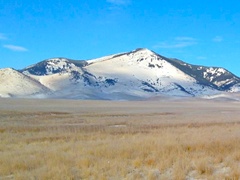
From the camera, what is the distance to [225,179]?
8.98m

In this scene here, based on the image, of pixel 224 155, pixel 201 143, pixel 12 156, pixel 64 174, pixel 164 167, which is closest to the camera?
pixel 64 174

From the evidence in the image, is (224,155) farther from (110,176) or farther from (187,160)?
(110,176)

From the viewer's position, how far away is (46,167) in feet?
35.1

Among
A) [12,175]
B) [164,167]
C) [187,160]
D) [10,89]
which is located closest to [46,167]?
[12,175]

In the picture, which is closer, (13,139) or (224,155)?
(224,155)

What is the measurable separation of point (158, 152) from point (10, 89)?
18766 cm

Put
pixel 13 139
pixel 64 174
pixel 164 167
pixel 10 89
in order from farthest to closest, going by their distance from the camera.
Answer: pixel 10 89, pixel 13 139, pixel 164 167, pixel 64 174

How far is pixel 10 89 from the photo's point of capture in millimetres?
190750

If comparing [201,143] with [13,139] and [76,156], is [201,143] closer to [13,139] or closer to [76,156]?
[76,156]

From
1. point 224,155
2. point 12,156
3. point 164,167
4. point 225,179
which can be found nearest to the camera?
point 225,179

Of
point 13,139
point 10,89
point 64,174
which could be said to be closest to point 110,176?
point 64,174

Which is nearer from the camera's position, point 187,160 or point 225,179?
point 225,179

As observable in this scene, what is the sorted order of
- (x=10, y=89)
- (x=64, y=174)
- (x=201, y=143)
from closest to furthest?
(x=64, y=174), (x=201, y=143), (x=10, y=89)

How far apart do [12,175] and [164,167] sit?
433cm
